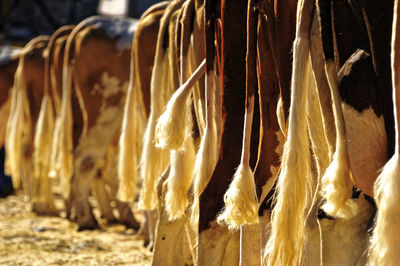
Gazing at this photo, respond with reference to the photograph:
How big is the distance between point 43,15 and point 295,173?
44.2 feet

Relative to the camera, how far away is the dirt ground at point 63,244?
552 cm

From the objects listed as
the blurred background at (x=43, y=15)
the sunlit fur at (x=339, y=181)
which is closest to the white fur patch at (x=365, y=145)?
the sunlit fur at (x=339, y=181)

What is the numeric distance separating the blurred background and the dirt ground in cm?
771

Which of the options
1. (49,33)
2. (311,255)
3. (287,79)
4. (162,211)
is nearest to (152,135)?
(162,211)

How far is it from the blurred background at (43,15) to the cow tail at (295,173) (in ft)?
39.2

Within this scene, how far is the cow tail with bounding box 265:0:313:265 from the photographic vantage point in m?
2.87

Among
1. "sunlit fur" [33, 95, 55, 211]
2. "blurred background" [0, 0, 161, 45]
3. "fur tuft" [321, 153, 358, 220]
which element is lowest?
"sunlit fur" [33, 95, 55, 211]

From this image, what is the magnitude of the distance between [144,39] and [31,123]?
3.14 meters

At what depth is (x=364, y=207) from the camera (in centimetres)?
274

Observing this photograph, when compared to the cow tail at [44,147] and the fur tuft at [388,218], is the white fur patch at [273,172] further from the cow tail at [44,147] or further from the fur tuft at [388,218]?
the cow tail at [44,147]

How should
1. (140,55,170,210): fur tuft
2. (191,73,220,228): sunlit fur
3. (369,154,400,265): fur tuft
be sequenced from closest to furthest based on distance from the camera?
(369,154,400,265): fur tuft < (191,73,220,228): sunlit fur < (140,55,170,210): fur tuft

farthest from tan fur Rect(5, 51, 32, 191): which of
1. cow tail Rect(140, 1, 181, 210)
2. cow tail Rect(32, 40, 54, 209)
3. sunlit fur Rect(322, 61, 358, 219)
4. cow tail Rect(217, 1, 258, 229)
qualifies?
sunlit fur Rect(322, 61, 358, 219)

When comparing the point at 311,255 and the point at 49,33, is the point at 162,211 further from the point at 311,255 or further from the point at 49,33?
the point at 49,33

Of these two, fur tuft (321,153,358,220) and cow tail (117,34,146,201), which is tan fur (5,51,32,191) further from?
fur tuft (321,153,358,220)
